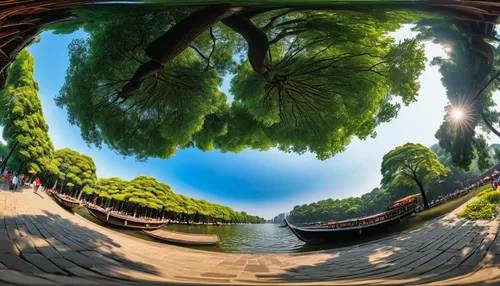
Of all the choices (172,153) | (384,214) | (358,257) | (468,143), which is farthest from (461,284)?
(172,153)

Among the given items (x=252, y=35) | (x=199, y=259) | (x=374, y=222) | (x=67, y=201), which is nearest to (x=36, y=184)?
(x=67, y=201)

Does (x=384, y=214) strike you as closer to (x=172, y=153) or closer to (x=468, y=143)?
(x=468, y=143)

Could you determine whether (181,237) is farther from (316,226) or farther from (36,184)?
(316,226)

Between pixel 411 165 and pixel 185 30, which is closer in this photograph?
pixel 185 30

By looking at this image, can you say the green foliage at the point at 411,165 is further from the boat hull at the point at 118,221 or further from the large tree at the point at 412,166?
the boat hull at the point at 118,221

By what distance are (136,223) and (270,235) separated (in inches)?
54.5

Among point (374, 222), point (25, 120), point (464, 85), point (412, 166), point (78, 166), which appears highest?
point (464, 85)

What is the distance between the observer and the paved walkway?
0.87 m

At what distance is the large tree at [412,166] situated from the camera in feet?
6.13

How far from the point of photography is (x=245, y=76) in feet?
7.72

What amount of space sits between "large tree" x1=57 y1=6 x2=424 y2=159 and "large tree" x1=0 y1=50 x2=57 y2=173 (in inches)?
8.3

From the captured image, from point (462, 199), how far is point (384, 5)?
5.94 ft

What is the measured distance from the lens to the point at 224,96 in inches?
93.5

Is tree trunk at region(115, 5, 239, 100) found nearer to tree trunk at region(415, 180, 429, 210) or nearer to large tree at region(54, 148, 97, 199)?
large tree at region(54, 148, 97, 199)
